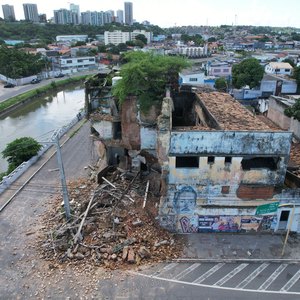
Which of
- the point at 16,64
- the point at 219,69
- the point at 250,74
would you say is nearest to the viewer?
the point at 250,74

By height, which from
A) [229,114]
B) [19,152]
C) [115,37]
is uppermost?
[229,114]

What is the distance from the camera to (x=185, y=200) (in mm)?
15508

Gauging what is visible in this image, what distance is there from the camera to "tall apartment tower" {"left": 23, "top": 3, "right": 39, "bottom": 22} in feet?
618

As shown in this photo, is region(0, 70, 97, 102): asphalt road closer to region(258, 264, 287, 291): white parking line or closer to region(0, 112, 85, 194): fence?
region(0, 112, 85, 194): fence

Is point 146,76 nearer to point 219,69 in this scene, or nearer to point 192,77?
point 192,77

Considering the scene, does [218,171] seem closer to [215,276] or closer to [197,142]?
[197,142]

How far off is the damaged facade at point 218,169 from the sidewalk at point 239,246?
17.1 inches

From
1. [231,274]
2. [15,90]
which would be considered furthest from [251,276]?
[15,90]

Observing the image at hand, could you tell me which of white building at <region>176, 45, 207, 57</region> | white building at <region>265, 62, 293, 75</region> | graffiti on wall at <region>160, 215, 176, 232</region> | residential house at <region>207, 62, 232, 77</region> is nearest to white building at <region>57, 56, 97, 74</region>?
white building at <region>176, 45, 207, 57</region>

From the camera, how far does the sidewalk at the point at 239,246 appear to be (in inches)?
577

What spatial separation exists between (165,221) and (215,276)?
12.6 feet

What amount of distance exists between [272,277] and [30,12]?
716 ft

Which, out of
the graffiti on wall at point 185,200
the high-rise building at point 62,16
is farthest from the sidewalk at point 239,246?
the high-rise building at point 62,16

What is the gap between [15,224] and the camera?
17.1m
